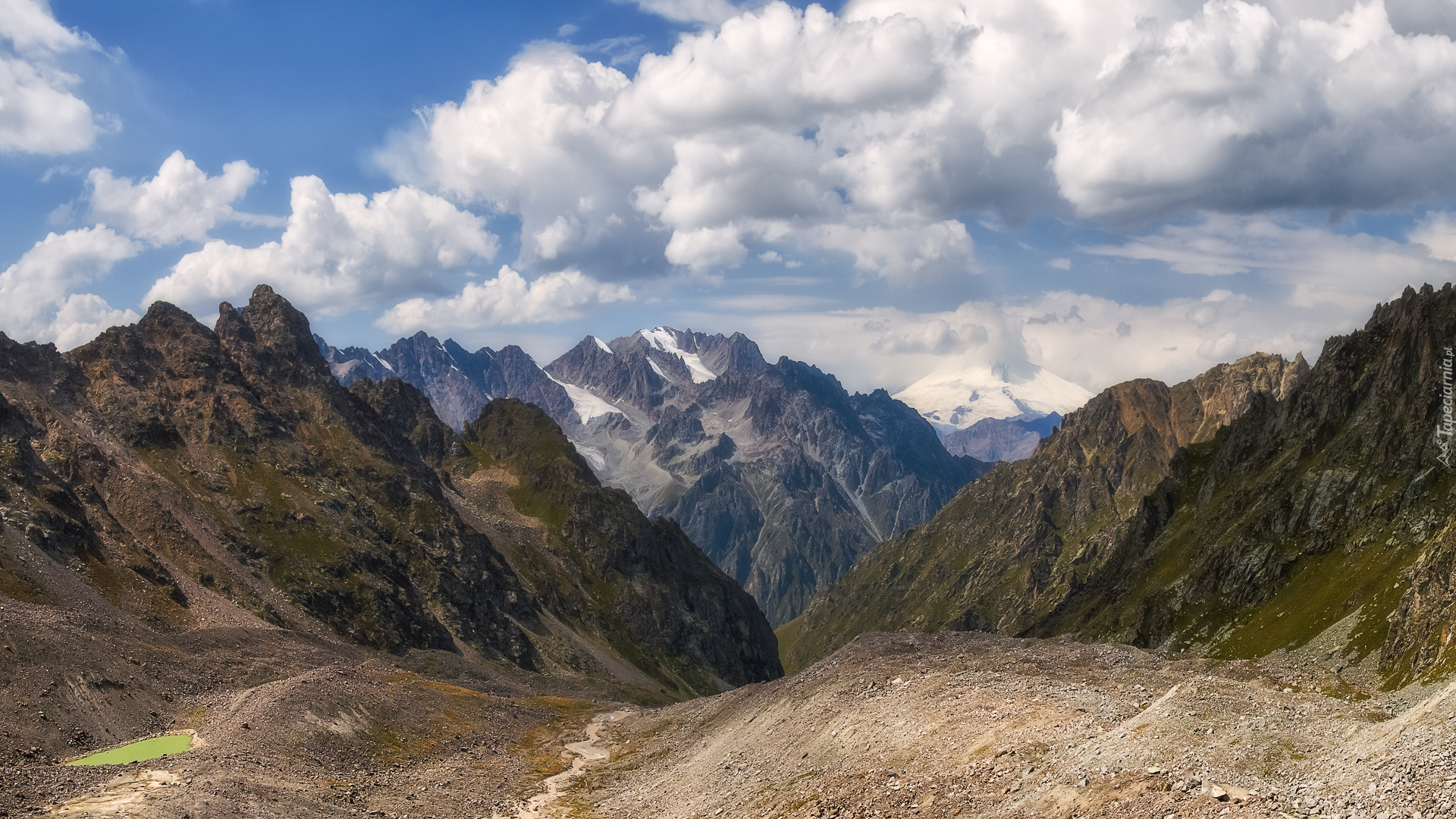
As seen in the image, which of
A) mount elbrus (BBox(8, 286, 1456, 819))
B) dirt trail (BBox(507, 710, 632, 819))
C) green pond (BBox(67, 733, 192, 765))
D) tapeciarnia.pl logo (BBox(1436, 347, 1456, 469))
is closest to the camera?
mount elbrus (BBox(8, 286, 1456, 819))

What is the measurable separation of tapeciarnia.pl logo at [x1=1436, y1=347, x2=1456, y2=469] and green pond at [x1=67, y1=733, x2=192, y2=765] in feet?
496

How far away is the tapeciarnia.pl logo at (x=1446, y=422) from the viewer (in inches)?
5098

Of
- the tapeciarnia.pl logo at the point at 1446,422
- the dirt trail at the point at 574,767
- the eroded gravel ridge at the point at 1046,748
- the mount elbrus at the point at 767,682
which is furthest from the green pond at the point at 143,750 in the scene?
the tapeciarnia.pl logo at the point at 1446,422

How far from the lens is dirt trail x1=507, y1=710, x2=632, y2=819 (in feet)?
214

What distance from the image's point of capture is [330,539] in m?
192

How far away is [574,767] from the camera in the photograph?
84625 mm

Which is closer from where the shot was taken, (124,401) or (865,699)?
(865,699)

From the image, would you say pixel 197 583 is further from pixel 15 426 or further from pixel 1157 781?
pixel 1157 781

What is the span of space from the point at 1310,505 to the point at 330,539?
181m

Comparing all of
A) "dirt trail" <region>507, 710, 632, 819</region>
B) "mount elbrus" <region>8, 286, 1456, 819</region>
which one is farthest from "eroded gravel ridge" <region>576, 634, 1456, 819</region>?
"dirt trail" <region>507, 710, 632, 819</region>

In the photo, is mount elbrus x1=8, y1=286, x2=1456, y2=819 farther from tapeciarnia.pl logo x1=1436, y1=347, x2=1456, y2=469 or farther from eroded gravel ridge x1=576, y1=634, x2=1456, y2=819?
tapeciarnia.pl logo x1=1436, y1=347, x2=1456, y2=469

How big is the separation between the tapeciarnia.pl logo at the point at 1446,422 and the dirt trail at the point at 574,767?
387ft

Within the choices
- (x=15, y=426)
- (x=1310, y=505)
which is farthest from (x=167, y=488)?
(x=1310, y=505)

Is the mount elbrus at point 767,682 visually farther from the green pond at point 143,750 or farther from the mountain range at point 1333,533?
the green pond at point 143,750
